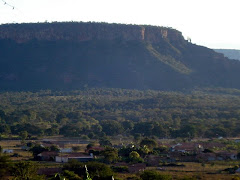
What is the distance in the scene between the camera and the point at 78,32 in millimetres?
141625

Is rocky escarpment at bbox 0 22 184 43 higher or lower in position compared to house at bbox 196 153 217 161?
higher

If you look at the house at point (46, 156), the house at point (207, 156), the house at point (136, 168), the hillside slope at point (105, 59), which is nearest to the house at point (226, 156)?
the house at point (207, 156)

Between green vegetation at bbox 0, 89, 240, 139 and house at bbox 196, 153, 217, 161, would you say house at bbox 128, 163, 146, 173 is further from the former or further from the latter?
green vegetation at bbox 0, 89, 240, 139

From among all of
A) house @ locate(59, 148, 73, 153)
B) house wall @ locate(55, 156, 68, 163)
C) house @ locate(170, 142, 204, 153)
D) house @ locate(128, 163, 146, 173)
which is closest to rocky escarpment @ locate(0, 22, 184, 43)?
house @ locate(170, 142, 204, 153)

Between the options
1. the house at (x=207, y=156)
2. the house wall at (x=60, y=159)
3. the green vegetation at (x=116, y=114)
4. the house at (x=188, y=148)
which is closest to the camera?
the house wall at (x=60, y=159)

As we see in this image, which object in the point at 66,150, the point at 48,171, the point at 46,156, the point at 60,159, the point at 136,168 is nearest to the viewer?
the point at 48,171

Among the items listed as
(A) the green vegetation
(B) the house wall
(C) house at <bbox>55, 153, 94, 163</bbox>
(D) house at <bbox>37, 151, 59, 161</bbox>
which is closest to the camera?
(C) house at <bbox>55, 153, 94, 163</bbox>

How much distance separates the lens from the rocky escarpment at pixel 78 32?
14138 cm

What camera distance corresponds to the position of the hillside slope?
12938 cm

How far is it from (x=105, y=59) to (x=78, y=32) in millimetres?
12059

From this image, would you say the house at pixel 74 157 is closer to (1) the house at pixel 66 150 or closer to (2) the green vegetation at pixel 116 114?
(1) the house at pixel 66 150

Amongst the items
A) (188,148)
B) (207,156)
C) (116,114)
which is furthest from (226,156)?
(116,114)

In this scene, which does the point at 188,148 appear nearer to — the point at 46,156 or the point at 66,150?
the point at 66,150

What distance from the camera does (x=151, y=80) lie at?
129875 mm
